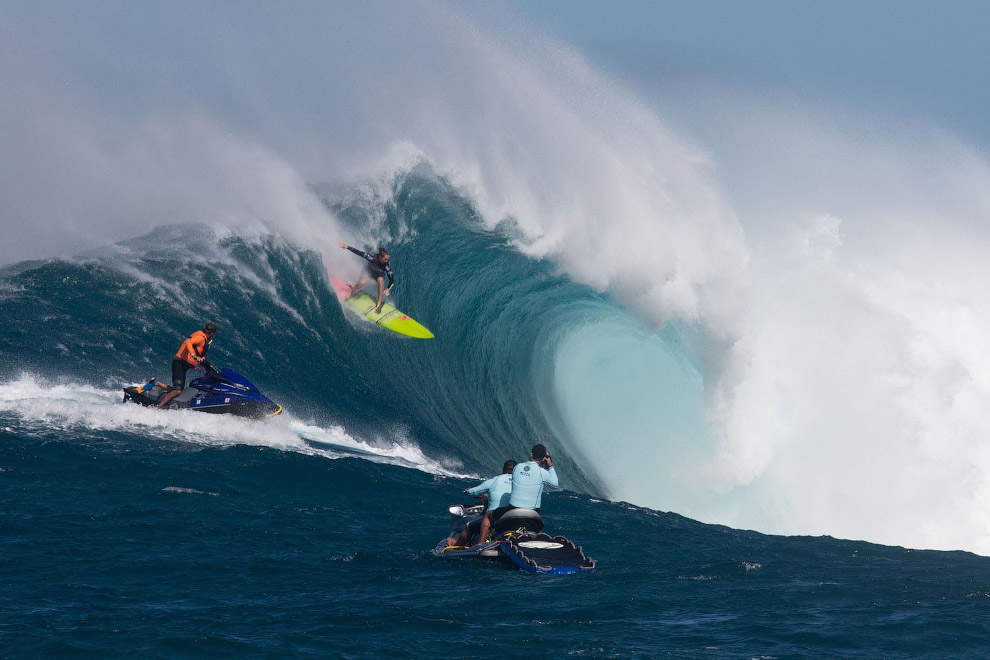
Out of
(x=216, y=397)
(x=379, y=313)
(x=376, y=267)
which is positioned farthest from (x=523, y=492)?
(x=376, y=267)

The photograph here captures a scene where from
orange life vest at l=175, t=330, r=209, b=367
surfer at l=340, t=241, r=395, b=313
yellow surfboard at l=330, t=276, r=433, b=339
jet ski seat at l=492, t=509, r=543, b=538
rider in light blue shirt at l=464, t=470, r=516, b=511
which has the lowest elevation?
jet ski seat at l=492, t=509, r=543, b=538

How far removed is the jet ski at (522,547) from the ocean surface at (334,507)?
0.66ft

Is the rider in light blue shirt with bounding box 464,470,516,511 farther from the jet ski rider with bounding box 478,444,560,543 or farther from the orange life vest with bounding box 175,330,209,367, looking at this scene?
the orange life vest with bounding box 175,330,209,367

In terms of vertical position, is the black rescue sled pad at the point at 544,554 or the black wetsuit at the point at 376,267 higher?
the black wetsuit at the point at 376,267

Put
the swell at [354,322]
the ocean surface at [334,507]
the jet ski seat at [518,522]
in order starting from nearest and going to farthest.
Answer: the ocean surface at [334,507] < the jet ski seat at [518,522] < the swell at [354,322]

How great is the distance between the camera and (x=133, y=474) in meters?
12.0

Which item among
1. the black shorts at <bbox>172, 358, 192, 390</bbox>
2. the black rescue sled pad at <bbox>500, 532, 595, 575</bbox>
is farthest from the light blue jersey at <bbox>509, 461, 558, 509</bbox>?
the black shorts at <bbox>172, 358, 192, 390</bbox>

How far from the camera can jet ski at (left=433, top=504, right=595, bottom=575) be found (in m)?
10.8

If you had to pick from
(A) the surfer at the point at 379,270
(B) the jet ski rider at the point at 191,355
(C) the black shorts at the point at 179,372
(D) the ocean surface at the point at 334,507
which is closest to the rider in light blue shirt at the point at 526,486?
(D) the ocean surface at the point at 334,507

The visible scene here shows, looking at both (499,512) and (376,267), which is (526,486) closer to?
(499,512)

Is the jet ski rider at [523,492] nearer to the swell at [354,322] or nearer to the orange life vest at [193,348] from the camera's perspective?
the swell at [354,322]

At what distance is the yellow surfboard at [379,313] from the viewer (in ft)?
70.5

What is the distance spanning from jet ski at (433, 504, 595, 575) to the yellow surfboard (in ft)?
33.7

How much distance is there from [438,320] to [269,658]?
16675 mm
